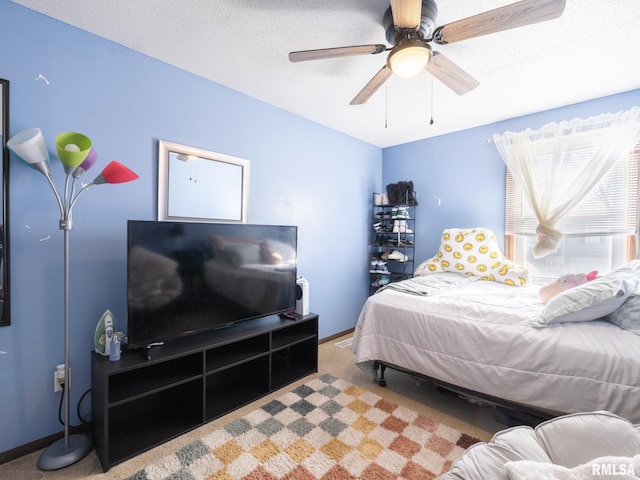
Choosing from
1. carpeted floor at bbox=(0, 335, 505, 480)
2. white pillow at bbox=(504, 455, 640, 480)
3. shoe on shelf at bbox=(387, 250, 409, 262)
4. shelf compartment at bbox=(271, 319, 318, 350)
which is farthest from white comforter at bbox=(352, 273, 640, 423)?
shoe on shelf at bbox=(387, 250, 409, 262)

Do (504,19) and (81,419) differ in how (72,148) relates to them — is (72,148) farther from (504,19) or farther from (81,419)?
(504,19)

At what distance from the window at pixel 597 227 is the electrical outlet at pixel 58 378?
4.07m

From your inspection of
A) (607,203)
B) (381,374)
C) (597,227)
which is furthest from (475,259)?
(381,374)

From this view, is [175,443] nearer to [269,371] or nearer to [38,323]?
[269,371]

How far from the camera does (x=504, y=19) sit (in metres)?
1.34

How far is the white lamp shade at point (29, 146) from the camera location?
1420 millimetres

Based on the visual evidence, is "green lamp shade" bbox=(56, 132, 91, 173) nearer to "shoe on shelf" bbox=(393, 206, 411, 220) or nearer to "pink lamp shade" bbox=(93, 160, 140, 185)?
"pink lamp shade" bbox=(93, 160, 140, 185)

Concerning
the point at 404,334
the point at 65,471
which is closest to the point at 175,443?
the point at 65,471

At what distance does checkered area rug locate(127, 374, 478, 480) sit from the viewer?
1.55m

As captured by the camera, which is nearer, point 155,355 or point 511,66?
point 155,355

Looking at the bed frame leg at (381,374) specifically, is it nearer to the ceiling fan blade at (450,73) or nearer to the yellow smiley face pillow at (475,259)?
the yellow smiley face pillow at (475,259)

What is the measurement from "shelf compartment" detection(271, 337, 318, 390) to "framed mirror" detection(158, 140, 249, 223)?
130 centimetres

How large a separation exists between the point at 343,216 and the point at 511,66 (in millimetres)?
2127

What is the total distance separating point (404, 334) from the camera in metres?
2.22
